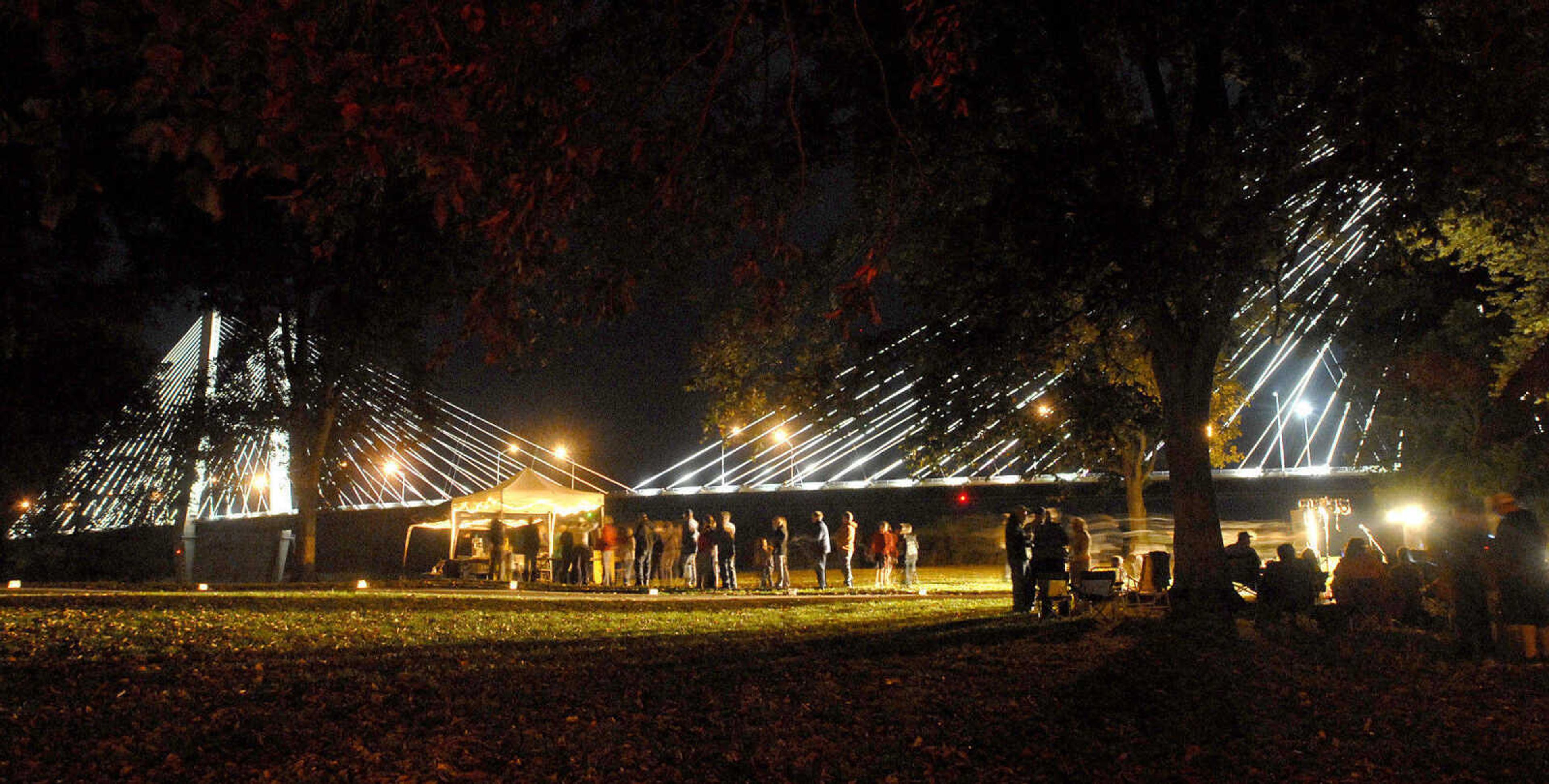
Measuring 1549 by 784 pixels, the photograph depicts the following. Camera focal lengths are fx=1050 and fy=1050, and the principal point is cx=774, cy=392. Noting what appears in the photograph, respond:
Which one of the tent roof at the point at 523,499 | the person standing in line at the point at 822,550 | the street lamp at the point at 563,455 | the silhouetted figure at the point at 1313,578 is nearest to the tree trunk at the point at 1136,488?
the person standing in line at the point at 822,550

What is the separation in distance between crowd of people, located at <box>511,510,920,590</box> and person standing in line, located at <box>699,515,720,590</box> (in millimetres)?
18

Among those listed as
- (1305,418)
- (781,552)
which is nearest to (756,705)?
(781,552)

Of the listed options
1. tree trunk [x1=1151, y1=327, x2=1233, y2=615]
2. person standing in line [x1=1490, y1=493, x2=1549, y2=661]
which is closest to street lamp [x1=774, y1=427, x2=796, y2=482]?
tree trunk [x1=1151, y1=327, x2=1233, y2=615]

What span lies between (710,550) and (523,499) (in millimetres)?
5081

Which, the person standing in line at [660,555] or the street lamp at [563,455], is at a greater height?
the street lamp at [563,455]

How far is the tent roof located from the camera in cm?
2352

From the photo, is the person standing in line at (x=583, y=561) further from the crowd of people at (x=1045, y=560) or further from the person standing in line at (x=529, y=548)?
the crowd of people at (x=1045, y=560)

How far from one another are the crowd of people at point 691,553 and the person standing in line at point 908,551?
21mm

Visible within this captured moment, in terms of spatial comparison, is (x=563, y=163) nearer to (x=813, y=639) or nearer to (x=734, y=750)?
(x=734, y=750)

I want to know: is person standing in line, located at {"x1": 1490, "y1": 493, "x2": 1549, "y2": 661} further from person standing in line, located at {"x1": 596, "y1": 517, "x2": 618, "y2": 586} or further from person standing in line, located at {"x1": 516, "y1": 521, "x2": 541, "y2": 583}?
person standing in line, located at {"x1": 516, "y1": 521, "x2": 541, "y2": 583}

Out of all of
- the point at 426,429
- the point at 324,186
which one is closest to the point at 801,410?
the point at 324,186

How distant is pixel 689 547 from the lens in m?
21.0

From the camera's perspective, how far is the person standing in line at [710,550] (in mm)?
21109

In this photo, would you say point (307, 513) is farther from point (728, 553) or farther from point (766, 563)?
point (766, 563)
